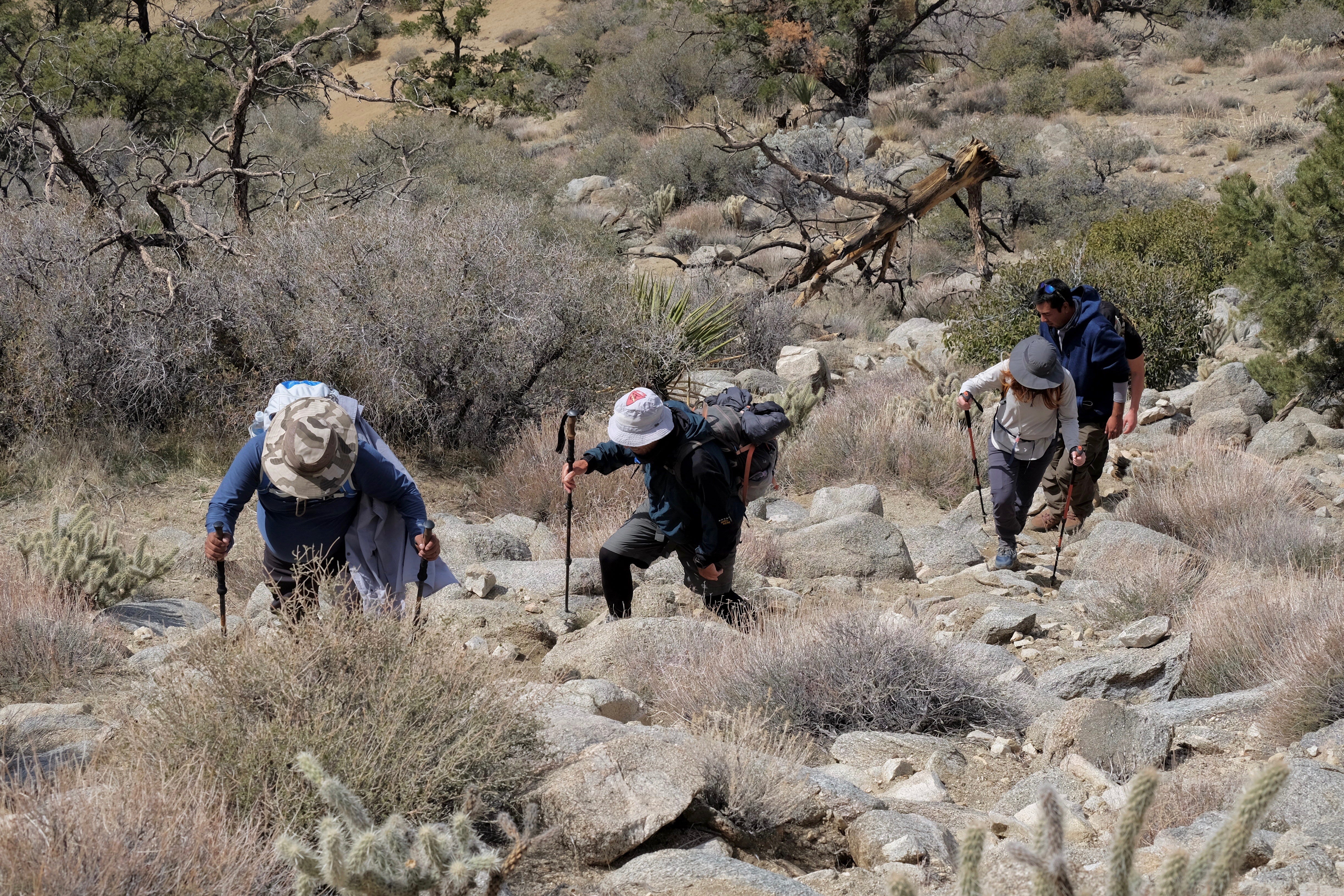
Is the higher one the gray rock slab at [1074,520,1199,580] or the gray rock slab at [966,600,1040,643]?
the gray rock slab at [966,600,1040,643]

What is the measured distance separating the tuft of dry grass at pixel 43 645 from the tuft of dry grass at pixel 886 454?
5812mm

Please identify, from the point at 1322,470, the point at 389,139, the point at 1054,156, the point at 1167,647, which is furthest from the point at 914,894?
the point at 1054,156

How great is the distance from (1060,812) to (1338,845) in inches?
64.6

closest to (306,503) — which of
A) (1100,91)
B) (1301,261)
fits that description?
(1301,261)

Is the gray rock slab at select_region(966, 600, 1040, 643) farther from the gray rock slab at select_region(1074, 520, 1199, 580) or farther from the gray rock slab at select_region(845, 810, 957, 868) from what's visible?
the gray rock slab at select_region(845, 810, 957, 868)

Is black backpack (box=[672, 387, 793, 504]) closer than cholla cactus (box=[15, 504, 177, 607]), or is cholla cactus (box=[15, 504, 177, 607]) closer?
black backpack (box=[672, 387, 793, 504])

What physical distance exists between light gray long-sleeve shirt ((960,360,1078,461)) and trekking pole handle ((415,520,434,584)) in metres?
3.69

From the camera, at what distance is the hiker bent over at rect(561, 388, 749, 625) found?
510 cm

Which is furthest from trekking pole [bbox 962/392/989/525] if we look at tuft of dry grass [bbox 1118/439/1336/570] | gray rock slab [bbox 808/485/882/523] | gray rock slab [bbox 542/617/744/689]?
gray rock slab [bbox 542/617/744/689]

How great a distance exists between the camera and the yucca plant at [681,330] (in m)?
10.8

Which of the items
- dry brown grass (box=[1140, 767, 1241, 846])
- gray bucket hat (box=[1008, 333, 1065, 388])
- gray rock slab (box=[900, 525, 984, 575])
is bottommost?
gray rock slab (box=[900, 525, 984, 575])

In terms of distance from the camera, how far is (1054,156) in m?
Result: 21.2

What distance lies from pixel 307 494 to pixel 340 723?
1.14m

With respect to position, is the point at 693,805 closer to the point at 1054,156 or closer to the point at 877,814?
the point at 877,814
